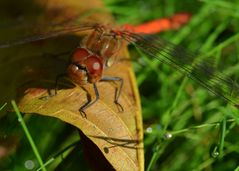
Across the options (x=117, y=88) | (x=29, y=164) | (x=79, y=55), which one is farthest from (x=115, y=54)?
(x=29, y=164)

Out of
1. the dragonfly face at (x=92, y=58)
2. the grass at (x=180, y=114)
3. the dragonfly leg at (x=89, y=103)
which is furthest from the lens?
the grass at (x=180, y=114)

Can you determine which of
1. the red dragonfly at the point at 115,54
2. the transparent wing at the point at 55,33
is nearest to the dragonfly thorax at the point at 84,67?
the red dragonfly at the point at 115,54

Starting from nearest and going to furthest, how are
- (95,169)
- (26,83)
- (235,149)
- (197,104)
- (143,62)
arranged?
(95,169)
(26,83)
(235,149)
(197,104)
(143,62)

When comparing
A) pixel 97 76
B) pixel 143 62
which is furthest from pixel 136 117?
pixel 143 62

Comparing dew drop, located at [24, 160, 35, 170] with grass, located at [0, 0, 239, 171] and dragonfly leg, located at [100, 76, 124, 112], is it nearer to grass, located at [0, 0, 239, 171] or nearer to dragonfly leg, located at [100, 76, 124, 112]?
grass, located at [0, 0, 239, 171]

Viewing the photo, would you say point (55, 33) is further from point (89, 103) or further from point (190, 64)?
point (190, 64)

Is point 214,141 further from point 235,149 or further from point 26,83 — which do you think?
point 26,83

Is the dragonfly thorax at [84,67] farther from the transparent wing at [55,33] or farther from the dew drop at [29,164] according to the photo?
the dew drop at [29,164]
